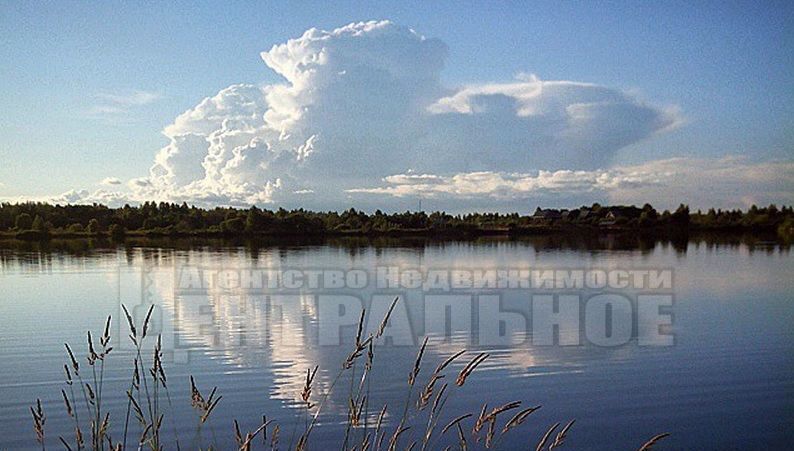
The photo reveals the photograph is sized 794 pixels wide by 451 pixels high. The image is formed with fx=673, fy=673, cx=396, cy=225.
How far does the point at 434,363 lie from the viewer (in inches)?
425

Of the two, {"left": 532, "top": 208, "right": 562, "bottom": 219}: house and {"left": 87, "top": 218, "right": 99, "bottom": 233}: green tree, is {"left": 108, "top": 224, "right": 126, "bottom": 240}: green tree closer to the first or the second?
{"left": 87, "top": 218, "right": 99, "bottom": 233}: green tree

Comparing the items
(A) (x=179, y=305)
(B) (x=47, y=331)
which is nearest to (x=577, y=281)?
(A) (x=179, y=305)

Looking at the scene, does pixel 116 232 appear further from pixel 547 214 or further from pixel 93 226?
pixel 547 214

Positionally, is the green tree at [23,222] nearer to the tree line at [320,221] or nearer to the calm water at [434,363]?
the tree line at [320,221]

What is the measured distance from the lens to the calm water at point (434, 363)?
774cm

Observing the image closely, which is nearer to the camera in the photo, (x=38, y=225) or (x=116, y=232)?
(x=38, y=225)

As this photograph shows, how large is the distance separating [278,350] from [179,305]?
276 inches

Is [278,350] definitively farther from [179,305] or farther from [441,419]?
[179,305]

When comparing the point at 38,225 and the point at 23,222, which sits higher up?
the point at 23,222

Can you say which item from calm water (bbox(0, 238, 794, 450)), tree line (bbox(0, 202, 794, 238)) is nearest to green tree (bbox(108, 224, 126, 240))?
tree line (bbox(0, 202, 794, 238))

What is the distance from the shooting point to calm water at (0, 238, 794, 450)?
25.4 feet

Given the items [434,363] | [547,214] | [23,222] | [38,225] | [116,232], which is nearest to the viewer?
[434,363]

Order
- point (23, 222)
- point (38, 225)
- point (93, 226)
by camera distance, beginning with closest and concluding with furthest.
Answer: point (38, 225)
point (23, 222)
point (93, 226)

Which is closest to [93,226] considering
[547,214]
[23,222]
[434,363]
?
[23,222]
